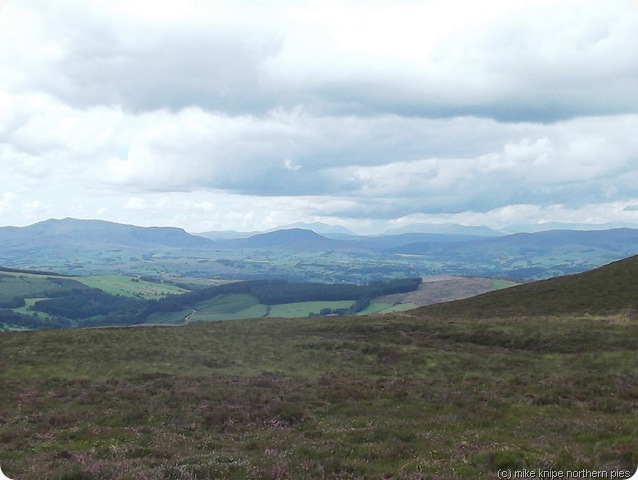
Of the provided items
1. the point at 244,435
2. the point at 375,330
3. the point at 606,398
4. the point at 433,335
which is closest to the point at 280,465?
the point at 244,435

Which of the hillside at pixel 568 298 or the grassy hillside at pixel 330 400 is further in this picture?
the hillside at pixel 568 298

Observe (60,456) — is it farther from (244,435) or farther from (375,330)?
(375,330)

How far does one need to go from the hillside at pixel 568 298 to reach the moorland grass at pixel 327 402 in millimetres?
7402

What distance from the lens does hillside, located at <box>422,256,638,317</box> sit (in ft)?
188

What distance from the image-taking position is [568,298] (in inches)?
2495

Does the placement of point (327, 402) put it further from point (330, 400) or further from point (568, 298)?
point (568, 298)

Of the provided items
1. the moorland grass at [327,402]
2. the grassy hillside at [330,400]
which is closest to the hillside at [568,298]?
the grassy hillside at [330,400]

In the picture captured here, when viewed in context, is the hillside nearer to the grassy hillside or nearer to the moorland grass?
the grassy hillside

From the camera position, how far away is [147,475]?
1416 centimetres

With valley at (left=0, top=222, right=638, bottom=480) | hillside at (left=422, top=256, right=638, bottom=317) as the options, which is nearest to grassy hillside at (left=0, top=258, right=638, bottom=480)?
valley at (left=0, top=222, right=638, bottom=480)

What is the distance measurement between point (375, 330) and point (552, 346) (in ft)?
61.7

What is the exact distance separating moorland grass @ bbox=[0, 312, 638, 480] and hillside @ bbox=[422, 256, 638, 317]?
7402mm

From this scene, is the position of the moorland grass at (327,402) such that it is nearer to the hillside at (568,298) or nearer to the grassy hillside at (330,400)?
the grassy hillside at (330,400)

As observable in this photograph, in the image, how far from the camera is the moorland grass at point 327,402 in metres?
15.3
